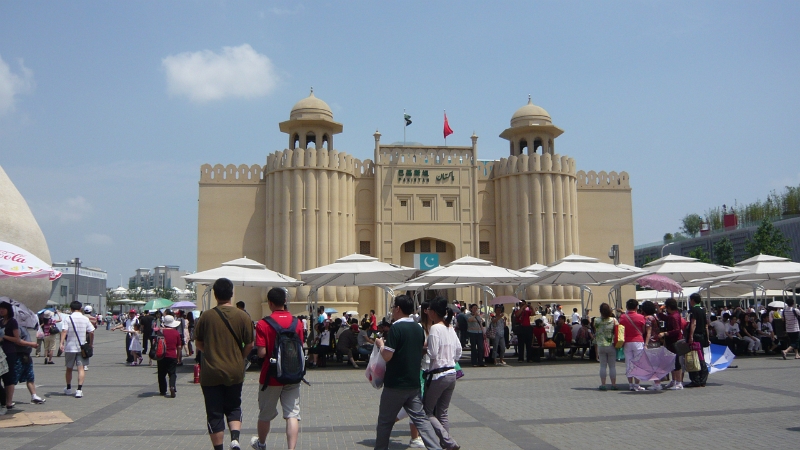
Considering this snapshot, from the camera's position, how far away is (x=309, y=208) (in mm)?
31531

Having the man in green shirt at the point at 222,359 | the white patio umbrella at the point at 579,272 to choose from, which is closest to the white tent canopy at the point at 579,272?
the white patio umbrella at the point at 579,272

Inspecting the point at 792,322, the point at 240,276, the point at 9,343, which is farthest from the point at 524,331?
the point at 9,343

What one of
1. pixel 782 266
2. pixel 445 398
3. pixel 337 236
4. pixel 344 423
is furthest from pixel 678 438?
pixel 337 236

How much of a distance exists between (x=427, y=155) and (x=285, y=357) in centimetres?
2850

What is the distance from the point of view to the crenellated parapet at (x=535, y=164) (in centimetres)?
3362

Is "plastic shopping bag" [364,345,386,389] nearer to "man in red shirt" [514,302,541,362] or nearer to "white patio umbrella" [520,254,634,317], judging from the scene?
"man in red shirt" [514,302,541,362]

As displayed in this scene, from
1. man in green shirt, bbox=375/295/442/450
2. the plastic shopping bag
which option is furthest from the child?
man in green shirt, bbox=375/295/442/450

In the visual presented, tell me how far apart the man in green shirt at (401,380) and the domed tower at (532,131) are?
29.9 metres

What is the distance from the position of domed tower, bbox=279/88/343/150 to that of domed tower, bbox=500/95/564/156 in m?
8.77

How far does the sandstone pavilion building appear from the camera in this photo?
32.3 meters

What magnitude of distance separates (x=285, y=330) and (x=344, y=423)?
278 cm

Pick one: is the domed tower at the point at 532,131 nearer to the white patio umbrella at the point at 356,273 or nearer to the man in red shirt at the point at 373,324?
the man in red shirt at the point at 373,324

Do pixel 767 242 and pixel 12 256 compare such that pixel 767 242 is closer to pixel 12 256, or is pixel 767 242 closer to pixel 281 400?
pixel 12 256

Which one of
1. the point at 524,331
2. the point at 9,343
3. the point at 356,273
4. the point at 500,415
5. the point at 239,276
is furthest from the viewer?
the point at 356,273
